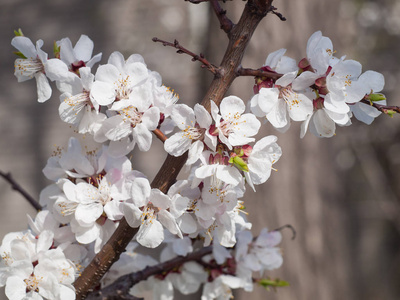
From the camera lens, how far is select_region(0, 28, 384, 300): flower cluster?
0.62m

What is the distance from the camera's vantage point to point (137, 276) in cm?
83

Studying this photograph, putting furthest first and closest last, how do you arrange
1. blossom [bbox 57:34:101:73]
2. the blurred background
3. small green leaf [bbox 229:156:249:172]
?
the blurred background < blossom [bbox 57:34:101:73] < small green leaf [bbox 229:156:249:172]

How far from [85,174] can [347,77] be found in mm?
430

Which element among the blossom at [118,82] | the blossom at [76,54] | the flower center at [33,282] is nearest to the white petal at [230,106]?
the blossom at [118,82]

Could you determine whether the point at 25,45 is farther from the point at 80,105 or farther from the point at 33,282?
the point at 33,282

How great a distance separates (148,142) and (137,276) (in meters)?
0.30

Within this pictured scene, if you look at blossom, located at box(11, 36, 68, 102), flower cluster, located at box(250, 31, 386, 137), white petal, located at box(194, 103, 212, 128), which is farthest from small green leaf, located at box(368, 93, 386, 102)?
blossom, located at box(11, 36, 68, 102)

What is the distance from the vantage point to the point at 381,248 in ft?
11.3

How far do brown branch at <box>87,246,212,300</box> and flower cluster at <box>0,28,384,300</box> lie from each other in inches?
3.4

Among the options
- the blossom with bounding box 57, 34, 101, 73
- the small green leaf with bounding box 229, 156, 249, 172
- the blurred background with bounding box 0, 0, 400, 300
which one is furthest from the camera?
the blurred background with bounding box 0, 0, 400, 300

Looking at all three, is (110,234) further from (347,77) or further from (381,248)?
(381,248)

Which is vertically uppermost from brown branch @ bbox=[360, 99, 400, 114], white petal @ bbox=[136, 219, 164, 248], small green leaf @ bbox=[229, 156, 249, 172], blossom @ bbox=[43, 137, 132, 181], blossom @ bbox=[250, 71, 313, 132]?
brown branch @ bbox=[360, 99, 400, 114]

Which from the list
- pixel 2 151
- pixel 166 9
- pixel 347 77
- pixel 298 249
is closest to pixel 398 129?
pixel 298 249

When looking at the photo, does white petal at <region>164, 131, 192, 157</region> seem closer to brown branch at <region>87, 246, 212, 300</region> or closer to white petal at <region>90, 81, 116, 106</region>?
white petal at <region>90, 81, 116, 106</region>
